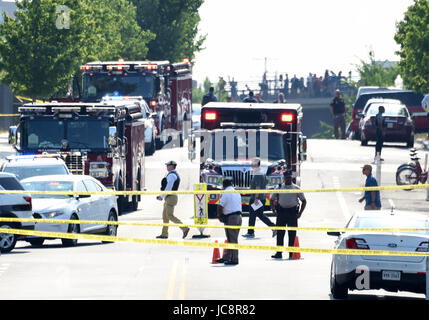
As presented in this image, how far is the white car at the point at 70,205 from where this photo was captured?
904 inches

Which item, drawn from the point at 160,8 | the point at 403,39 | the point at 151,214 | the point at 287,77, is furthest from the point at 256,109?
the point at 287,77

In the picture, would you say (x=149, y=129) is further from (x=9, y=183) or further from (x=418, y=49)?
(x=9, y=183)

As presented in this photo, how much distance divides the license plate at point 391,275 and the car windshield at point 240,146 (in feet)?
42.9

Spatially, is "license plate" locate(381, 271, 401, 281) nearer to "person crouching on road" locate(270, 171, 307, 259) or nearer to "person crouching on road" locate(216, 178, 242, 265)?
"person crouching on road" locate(216, 178, 242, 265)

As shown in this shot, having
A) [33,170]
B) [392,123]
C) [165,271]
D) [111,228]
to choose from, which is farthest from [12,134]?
[392,123]

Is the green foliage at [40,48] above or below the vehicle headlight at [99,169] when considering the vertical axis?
above

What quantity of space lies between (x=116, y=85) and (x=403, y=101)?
18.5 meters

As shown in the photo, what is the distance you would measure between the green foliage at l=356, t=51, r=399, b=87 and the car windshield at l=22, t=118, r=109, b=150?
192 ft

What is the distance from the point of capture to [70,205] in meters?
23.3

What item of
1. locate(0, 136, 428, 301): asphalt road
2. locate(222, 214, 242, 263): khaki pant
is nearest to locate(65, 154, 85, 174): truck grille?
locate(0, 136, 428, 301): asphalt road

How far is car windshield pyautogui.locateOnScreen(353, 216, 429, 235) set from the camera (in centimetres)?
1650

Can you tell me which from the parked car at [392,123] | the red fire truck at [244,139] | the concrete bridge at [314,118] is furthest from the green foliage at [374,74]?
the red fire truck at [244,139]

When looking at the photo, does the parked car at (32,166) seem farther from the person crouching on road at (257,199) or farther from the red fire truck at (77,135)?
the person crouching on road at (257,199)

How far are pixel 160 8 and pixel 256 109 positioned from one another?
4474cm
